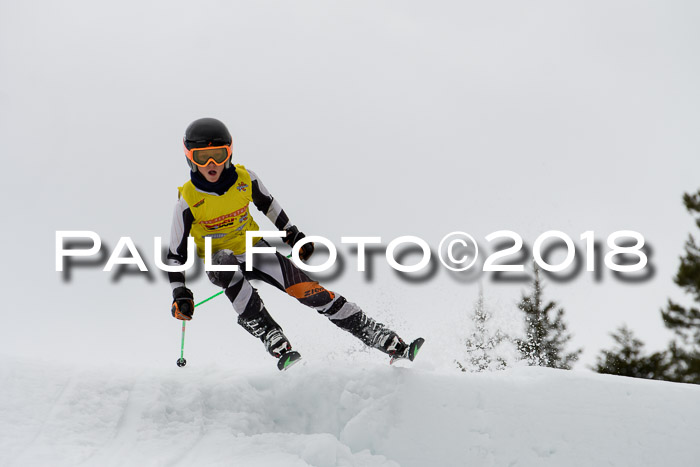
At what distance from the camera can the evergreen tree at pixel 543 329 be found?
2244 centimetres

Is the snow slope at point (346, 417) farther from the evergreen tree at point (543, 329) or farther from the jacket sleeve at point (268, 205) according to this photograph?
the evergreen tree at point (543, 329)

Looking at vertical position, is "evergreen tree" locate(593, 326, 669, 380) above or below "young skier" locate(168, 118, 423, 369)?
below

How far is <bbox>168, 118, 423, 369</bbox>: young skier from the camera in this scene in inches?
186

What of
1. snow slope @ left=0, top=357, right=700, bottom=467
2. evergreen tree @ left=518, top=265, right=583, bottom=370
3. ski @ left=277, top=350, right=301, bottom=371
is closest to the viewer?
snow slope @ left=0, top=357, right=700, bottom=467

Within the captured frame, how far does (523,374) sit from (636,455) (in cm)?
101

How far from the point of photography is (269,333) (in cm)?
484

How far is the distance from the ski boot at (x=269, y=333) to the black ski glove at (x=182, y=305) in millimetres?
451

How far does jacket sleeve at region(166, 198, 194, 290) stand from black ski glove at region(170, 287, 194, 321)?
0.08 metres

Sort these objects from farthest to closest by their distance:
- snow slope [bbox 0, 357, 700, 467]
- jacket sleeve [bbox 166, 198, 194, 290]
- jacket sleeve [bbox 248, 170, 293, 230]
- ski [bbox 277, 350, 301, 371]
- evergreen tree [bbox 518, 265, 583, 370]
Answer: evergreen tree [bbox 518, 265, 583, 370]
jacket sleeve [bbox 248, 170, 293, 230]
jacket sleeve [bbox 166, 198, 194, 290]
ski [bbox 277, 350, 301, 371]
snow slope [bbox 0, 357, 700, 467]

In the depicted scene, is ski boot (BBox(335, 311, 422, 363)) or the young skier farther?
ski boot (BBox(335, 311, 422, 363))

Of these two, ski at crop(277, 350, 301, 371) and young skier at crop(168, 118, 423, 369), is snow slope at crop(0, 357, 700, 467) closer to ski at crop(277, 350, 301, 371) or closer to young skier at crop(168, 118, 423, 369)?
ski at crop(277, 350, 301, 371)

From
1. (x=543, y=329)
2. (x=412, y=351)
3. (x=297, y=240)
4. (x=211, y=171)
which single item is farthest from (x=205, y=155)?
(x=543, y=329)

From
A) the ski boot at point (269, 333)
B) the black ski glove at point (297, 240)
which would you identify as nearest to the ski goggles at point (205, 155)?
the black ski glove at point (297, 240)

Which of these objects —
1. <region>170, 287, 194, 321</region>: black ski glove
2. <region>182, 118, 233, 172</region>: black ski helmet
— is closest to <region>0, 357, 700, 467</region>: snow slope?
<region>170, 287, 194, 321</region>: black ski glove
